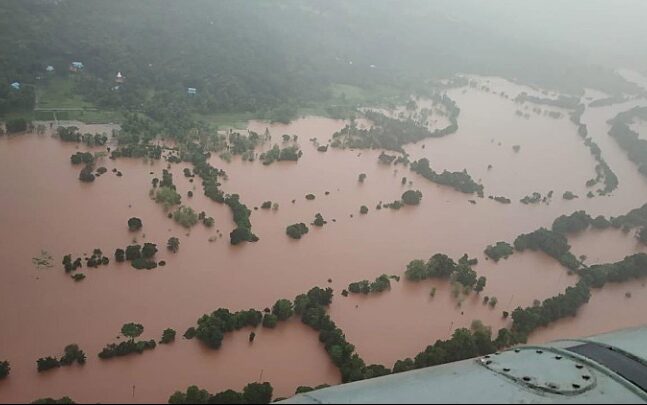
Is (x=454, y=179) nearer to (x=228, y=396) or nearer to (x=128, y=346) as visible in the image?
(x=128, y=346)

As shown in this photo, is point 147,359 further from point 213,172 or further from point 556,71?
point 556,71

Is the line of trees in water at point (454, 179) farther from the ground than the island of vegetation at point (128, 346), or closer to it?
farther from the ground

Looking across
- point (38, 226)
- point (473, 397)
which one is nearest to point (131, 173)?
point (38, 226)

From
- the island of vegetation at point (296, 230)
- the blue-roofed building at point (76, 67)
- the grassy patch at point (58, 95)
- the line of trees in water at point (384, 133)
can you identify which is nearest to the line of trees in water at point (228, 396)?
the island of vegetation at point (296, 230)

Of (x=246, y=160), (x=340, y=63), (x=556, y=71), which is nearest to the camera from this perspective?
(x=246, y=160)

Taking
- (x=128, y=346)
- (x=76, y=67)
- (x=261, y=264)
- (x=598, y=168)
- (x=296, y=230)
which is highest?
(x=76, y=67)

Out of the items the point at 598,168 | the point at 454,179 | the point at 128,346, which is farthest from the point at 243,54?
the point at 128,346

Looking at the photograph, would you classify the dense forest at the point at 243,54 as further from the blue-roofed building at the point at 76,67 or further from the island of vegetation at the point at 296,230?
the island of vegetation at the point at 296,230

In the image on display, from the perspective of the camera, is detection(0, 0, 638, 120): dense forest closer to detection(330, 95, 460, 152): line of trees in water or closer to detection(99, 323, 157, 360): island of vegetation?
detection(330, 95, 460, 152): line of trees in water

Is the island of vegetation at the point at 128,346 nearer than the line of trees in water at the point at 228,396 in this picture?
No
